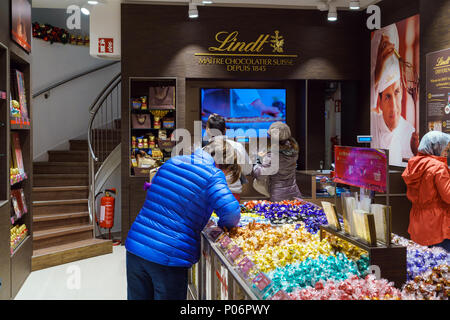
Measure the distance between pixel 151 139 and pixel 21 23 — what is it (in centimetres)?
260

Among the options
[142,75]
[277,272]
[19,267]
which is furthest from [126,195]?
[277,272]

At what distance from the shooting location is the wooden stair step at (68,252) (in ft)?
17.1

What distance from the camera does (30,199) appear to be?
192 inches

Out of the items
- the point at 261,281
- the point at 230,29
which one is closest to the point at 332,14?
the point at 230,29

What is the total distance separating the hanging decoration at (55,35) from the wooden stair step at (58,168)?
241 cm

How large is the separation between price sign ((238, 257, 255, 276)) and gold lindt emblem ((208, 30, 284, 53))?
517 cm

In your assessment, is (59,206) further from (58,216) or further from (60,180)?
(60,180)

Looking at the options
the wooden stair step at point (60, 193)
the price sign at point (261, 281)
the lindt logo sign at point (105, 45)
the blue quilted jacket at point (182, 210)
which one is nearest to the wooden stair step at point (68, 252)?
the wooden stair step at point (60, 193)

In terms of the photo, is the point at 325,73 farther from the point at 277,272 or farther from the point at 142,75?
the point at 277,272

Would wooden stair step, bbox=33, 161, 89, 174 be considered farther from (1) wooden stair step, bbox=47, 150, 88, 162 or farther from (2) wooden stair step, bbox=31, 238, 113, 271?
(2) wooden stair step, bbox=31, 238, 113, 271

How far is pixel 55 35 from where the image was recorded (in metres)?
8.27

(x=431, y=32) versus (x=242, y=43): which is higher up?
(x=242, y=43)

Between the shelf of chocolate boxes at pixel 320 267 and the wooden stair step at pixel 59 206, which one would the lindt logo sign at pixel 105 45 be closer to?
the wooden stair step at pixel 59 206

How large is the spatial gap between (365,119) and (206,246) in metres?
5.05
